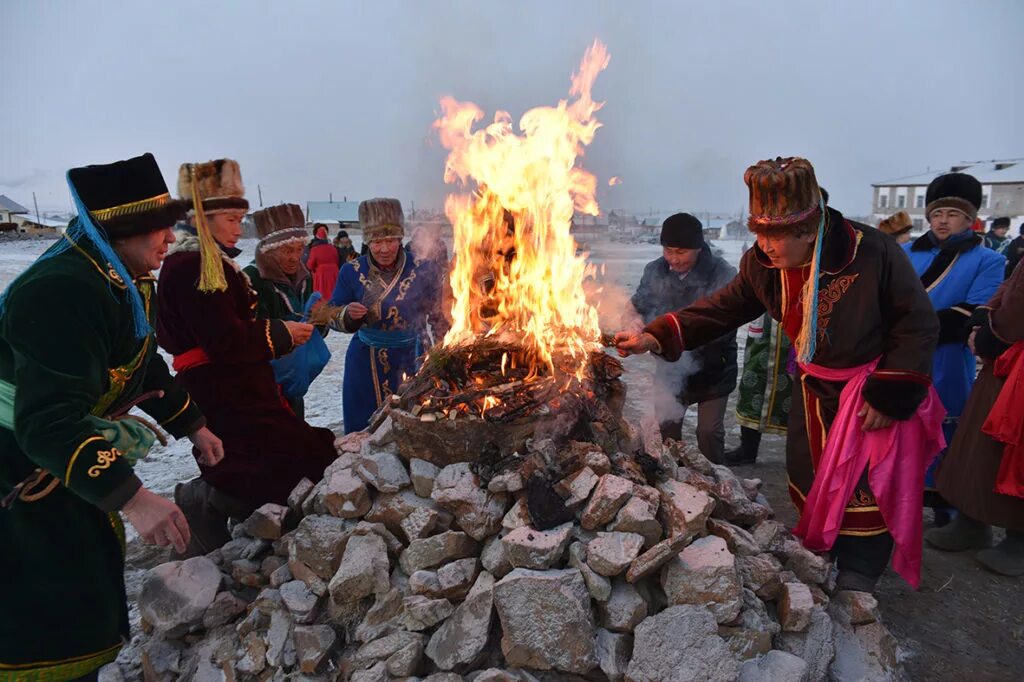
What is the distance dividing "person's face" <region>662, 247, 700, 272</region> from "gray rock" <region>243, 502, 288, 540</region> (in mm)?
3485

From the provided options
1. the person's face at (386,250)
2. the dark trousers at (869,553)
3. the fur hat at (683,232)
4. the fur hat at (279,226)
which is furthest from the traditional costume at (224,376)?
the dark trousers at (869,553)

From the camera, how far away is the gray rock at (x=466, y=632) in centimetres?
255

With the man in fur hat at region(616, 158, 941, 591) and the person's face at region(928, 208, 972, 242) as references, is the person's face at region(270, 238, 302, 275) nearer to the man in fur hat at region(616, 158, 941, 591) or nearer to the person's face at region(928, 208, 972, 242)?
the man in fur hat at region(616, 158, 941, 591)

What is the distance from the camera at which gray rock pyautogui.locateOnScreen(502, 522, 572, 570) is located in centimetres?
265

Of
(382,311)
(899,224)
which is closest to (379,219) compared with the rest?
(382,311)

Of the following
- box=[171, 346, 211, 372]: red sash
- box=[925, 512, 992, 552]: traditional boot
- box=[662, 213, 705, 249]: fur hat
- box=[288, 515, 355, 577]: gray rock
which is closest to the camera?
box=[288, 515, 355, 577]: gray rock

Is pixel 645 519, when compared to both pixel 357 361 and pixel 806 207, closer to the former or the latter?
pixel 806 207

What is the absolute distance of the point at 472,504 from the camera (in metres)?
2.90

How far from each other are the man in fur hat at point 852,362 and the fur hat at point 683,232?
1388 millimetres

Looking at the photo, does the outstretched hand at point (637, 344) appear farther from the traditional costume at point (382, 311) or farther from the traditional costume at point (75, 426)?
the traditional costume at point (75, 426)

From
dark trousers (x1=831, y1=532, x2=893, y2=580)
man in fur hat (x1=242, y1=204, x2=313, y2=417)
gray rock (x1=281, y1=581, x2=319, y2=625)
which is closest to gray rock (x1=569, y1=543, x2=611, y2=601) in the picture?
gray rock (x1=281, y1=581, x2=319, y2=625)

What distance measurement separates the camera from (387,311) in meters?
5.17

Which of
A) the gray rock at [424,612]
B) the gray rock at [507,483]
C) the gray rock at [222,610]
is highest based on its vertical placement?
the gray rock at [507,483]

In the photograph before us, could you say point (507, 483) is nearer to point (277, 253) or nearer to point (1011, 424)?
point (277, 253)
